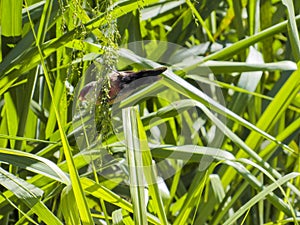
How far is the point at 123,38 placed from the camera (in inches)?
39.7

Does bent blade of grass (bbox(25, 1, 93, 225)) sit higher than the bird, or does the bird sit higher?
the bird

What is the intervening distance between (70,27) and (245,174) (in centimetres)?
31

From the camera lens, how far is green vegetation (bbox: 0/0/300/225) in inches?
27.1

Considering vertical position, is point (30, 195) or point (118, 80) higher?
point (118, 80)

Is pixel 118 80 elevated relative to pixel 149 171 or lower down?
elevated

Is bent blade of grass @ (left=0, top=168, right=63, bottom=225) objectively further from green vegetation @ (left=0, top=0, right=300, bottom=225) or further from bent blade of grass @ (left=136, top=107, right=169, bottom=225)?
bent blade of grass @ (left=136, top=107, right=169, bottom=225)

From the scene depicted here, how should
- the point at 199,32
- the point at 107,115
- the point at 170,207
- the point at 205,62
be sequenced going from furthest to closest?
the point at 199,32 < the point at 170,207 < the point at 205,62 < the point at 107,115

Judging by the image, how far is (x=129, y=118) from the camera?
0.67 m

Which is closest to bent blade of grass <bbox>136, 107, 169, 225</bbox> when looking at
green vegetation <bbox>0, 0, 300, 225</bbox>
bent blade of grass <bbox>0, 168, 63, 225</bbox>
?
green vegetation <bbox>0, 0, 300, 225</bbox>

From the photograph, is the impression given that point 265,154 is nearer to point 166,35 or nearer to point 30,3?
point 166,35

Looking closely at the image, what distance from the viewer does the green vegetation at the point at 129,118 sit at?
0.69 meters

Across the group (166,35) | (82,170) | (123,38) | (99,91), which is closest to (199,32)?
(166,35)

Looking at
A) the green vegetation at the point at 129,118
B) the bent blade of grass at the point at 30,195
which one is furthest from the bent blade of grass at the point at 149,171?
the bent blade of grass at the point at 30,195

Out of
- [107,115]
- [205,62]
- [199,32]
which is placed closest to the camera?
[107,115]
